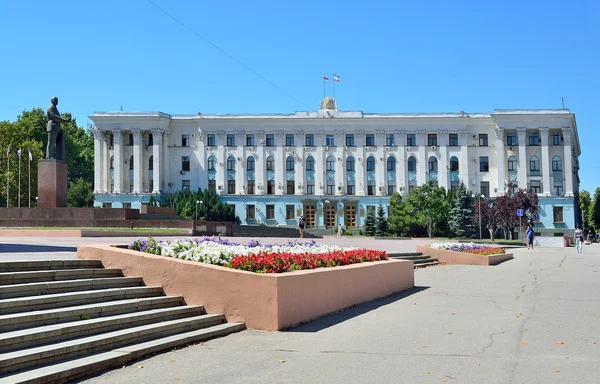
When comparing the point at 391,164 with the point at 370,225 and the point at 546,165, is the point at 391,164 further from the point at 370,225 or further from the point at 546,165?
the point at 546,165

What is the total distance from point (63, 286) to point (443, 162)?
68941 millimetres

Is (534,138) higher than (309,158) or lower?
higher

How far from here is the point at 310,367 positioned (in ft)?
22.7

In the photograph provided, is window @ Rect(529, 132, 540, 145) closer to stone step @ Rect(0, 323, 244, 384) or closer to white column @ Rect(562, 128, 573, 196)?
white column @ Rect(562, 128, 573, 196)

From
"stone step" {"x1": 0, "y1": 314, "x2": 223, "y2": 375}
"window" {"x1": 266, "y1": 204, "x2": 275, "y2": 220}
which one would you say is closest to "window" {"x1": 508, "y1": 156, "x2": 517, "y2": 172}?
"window" {"x1": 266, "y1": 204, "x2": 275, "y2": 220}

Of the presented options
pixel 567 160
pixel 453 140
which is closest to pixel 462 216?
pixel 453 140

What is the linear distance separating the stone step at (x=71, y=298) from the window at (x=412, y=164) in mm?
67201

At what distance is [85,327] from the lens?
7336 mm

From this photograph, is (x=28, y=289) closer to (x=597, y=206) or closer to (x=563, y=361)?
(x=563, y=361)

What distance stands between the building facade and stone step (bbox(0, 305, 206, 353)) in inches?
2556

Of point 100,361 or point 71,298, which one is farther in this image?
point 71,298

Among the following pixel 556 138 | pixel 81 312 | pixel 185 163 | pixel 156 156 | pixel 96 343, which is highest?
pixel 556 138

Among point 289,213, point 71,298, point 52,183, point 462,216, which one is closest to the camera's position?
point 71,298

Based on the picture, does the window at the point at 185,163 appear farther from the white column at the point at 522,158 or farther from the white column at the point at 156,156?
the white column at the point at 522,158
